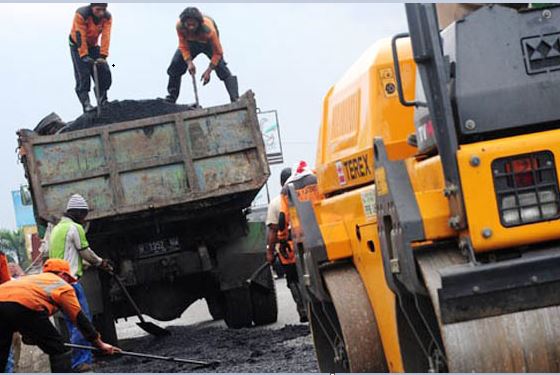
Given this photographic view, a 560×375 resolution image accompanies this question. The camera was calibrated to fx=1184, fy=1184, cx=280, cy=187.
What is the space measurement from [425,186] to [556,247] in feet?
2.15

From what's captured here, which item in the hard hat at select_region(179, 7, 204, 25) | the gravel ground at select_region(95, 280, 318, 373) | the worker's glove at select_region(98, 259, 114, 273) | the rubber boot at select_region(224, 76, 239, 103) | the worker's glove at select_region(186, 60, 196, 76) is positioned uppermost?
the hard hat at select_region(179, 7, 204, 25)

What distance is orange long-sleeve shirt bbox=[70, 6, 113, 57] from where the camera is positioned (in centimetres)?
1244

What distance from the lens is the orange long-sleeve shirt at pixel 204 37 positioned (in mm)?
12297

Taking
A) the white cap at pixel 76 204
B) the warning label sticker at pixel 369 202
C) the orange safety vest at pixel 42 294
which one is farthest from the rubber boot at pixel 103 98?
the warning label sticker at pixel 369 202

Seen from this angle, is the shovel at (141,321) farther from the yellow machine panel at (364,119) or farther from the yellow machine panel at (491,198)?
the yellow machine panel at (491,198)

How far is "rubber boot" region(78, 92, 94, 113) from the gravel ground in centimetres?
244

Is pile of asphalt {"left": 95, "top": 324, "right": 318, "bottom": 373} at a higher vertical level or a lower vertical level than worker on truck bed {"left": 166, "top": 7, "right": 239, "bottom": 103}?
lower

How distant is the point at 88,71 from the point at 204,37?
1283mm

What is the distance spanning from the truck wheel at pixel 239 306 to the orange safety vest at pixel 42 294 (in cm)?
462

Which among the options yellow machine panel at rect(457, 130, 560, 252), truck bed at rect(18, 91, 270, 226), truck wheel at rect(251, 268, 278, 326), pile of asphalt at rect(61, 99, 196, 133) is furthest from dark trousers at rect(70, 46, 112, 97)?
yellow machine panel at rect(457, 130, 560, 252)

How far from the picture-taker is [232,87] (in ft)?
40.4

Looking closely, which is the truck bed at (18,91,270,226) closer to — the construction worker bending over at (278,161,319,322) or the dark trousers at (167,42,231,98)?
the construction worker bending over at (278,161,319,322)

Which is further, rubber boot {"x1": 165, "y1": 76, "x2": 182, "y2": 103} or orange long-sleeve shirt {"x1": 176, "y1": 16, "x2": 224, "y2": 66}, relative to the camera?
rubber boot {"x1": 165, "y1": 76, "x2": 182, "y2": 103}

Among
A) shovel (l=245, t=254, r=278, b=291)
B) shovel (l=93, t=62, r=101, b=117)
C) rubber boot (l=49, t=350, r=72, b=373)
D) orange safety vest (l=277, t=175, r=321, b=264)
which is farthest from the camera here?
shovel (l=245, t=254, r=278, b=291)
